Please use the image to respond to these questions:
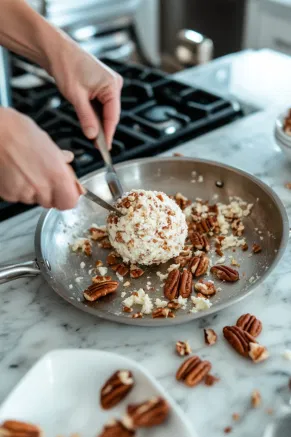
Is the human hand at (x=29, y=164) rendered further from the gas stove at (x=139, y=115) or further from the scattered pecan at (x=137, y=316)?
the gas stove at (x=139, y=115)

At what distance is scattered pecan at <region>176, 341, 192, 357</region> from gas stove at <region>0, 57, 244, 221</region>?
0.54 meters

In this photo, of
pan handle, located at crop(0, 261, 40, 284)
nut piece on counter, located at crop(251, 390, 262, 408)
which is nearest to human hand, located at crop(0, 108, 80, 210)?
pan handle, located at crop(0, 261, 40, 284)

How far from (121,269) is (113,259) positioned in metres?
0.04

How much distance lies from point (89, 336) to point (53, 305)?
0.33 ft

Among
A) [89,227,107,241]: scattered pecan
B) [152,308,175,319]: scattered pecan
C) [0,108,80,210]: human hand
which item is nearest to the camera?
[0,108,80,210]: human hand

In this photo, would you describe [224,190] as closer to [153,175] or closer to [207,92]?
[153,175]

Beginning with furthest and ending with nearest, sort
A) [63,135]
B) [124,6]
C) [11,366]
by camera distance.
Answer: [124,6] → [63,135] → [11,366]

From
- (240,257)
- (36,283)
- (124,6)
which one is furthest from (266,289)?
(124,6)

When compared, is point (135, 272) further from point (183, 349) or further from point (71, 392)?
point (71, 392)

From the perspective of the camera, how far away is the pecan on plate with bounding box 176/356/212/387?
72 cm

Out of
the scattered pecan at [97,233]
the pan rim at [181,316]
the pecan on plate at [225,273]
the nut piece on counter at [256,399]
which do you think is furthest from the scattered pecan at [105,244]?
the nut piece on counter at [256,399]

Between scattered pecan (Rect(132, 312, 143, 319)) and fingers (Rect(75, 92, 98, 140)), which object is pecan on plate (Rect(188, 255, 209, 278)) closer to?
scattered pecan (Rect(132, 312, 143, 319))

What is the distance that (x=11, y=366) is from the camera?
779 millimetres

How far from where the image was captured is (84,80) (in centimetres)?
101
